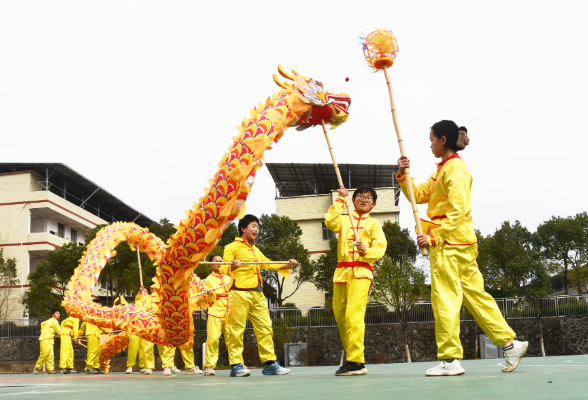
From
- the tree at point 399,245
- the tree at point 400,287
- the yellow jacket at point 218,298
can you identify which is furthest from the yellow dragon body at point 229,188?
the tree at point 399,245

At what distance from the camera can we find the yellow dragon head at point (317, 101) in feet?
19.7

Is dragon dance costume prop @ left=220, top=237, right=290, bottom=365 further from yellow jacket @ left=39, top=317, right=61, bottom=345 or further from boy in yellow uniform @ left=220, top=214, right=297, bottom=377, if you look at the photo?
yellow jacket @ left=39, top=317, right=61, bottom=345

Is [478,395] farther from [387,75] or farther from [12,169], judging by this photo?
[12,169]

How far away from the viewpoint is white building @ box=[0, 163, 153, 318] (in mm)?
36281

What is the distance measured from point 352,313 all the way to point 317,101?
7.13ft

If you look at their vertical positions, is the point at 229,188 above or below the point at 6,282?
below

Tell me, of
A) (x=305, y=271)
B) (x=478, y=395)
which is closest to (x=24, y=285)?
(x=305, y=271)

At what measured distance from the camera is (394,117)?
553 centimetres

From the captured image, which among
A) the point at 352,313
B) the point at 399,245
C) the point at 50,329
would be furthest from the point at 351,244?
the point at 399,245

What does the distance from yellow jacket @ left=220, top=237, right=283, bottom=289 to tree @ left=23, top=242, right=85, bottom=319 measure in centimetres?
2140

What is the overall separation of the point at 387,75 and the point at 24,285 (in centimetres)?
3519

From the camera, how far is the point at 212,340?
9.98 meters

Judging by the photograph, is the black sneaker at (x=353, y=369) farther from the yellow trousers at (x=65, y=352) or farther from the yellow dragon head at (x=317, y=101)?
the yellow trousers at (x=65, y=352)

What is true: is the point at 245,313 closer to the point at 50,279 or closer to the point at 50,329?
the point at 50,329
